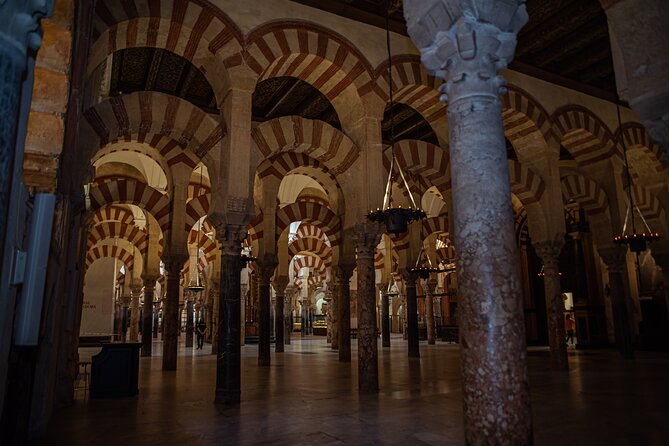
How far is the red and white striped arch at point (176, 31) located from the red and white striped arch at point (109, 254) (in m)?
7.92

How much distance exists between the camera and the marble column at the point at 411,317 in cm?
848

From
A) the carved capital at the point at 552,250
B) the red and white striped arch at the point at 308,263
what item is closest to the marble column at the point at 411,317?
the carved capital at the point at 552,250

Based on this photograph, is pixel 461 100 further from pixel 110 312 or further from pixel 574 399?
pixel 110 312

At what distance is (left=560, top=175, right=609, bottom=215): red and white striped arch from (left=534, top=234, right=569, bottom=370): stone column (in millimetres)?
1690

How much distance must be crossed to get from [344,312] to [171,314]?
108 inches

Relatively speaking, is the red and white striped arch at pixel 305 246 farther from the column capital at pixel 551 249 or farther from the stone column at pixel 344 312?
the column capital at pixel 551 249

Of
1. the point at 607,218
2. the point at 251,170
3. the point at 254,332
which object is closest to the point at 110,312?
the point at 254,332

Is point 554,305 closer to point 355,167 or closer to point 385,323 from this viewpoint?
point 355,167

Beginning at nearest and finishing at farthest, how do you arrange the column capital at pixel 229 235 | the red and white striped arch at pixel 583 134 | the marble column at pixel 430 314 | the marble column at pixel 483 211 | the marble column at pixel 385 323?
the marble column at pixel 483 211 < the column capital at pixel 229 235 < the red and white striped arch at pixel 583 134 < the marble column at pixel 385 323 < the marble column at pixel 430 314

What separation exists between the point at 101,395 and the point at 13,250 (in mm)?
4020

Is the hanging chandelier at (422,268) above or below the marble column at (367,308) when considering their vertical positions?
above

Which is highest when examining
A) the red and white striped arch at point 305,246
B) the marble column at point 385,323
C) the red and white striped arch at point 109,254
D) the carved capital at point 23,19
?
the red and white striped arch at point 305,246

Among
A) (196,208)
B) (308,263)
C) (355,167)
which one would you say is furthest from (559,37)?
(308,263)

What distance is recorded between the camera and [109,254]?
12086 millimetres
